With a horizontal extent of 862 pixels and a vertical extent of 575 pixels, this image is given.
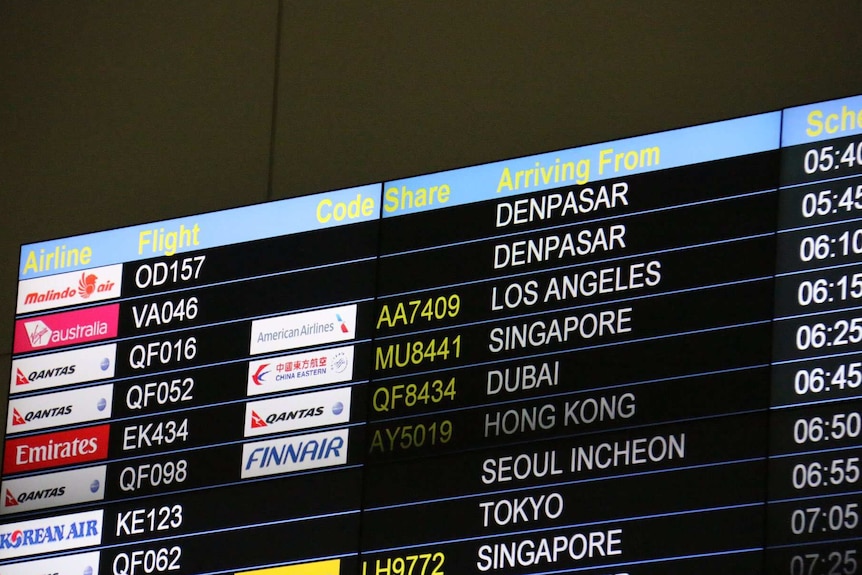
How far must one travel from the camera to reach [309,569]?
4.36 meters

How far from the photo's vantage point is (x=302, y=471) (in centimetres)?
448

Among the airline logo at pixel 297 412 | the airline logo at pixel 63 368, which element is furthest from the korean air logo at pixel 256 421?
the airline logo at pixel 63 368

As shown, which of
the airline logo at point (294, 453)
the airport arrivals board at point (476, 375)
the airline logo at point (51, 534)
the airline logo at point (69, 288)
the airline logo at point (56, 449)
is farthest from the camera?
the airline logo at point (69, 288)

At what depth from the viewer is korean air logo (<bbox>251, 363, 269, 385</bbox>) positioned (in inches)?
183

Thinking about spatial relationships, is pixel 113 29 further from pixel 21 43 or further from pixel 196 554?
pixel 196 554

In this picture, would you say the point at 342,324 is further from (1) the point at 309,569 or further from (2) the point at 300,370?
(1) the point at 309,569

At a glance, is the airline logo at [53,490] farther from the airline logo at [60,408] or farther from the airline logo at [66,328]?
the airline logo at [66,328]

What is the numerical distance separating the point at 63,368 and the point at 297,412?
81cm

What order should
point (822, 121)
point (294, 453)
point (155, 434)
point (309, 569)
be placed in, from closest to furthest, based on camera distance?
1. point (822, 121)
2. point (309, 569)
3. point (294, 453)
4. point (155, 434)

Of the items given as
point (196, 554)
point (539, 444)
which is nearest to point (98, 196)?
point (196, 554)

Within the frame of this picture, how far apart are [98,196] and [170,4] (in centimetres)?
69

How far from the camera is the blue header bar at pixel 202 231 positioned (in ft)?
15.4

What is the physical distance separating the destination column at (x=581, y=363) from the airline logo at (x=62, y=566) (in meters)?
0.86

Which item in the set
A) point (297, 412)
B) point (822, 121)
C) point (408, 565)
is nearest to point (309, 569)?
point (408, 565)
